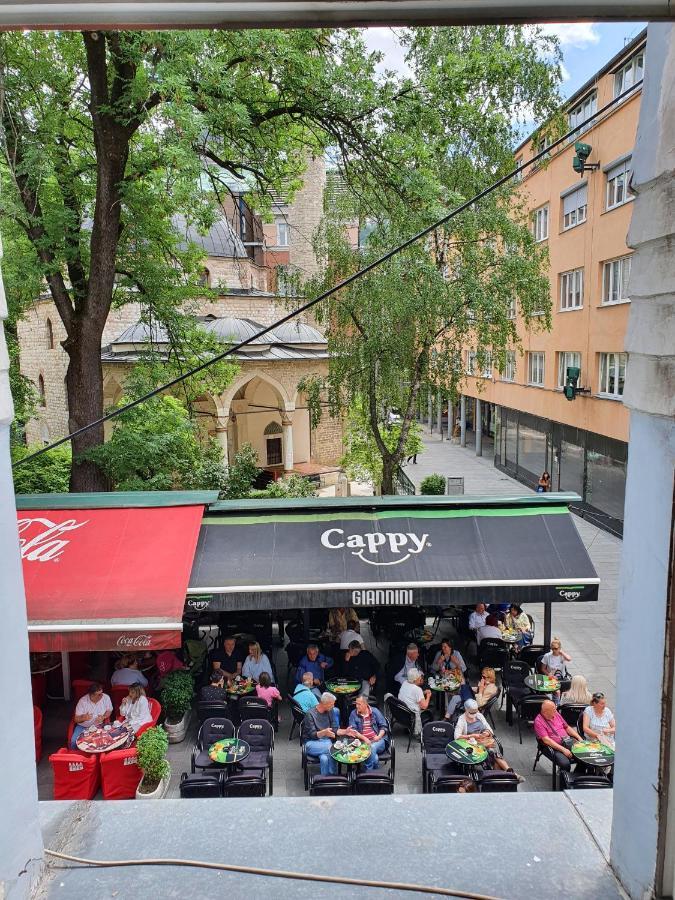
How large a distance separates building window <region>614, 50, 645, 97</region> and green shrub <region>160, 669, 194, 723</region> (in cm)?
2017

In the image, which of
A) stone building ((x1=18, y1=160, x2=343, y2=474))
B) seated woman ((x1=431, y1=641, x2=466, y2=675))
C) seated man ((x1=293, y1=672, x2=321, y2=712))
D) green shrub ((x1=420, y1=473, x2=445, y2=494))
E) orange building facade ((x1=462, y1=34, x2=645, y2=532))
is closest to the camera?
seated man ((x1=293, y1=672, x2=321, y2=712))

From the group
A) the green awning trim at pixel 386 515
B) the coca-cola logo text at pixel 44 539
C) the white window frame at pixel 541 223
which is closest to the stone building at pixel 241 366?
the white window frame at pixel 541 223

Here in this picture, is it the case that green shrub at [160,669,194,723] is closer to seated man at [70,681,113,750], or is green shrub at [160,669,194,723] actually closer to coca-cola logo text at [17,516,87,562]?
seated man at [70,681,113,750]

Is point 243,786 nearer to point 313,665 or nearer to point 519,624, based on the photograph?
point 313,665

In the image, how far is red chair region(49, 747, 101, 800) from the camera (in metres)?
7.84

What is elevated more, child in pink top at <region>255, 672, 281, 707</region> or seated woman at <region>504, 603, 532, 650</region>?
child in pink top at <region>255, 672, 281, 707</region>

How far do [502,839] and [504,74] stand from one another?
13.6 metres

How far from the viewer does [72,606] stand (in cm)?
887

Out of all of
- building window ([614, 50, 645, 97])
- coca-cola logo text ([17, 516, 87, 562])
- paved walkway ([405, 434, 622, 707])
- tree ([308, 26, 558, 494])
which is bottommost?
paved walkway ([405, 434, 622, 707])

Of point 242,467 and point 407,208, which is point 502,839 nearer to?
point 407,208

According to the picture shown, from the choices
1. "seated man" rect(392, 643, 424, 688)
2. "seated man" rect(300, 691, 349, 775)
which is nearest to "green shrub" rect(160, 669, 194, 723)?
"seated man" rect(300, 691, 349, 775)

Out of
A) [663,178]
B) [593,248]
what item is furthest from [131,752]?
[593,248]

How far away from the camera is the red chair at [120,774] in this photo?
7902 millimetres

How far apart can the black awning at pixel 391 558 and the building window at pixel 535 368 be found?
62.0ft
